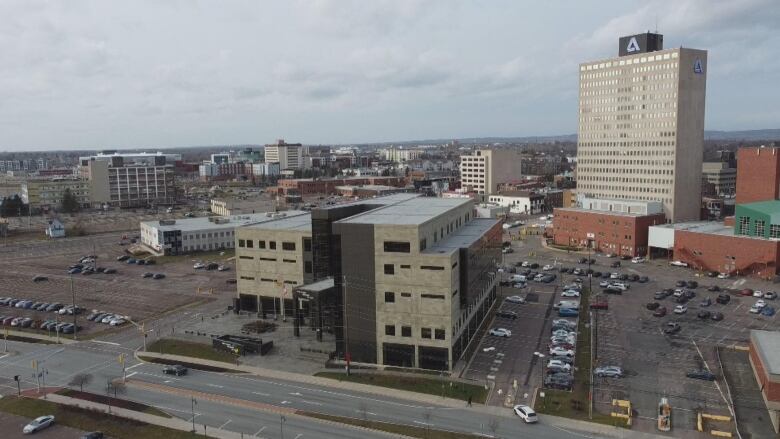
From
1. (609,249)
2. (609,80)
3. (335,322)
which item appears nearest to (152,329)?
(335,322)

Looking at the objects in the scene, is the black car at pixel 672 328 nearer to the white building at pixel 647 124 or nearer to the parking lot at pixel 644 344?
the parking lot at pixel 644 344

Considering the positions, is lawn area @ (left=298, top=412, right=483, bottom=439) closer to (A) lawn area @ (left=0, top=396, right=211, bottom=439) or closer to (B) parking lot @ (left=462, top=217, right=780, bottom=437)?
(B) parking lot @ (left=462, top=217, right=780, bottom=437)

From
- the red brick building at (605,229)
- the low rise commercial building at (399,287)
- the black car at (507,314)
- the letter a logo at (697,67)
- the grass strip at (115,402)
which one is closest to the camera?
the grass strip at (115,402)

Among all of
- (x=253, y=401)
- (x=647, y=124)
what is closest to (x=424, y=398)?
(x=253, y=401)

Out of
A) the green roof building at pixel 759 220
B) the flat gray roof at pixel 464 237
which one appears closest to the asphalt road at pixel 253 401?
the flat gray roof at pixel 464 237

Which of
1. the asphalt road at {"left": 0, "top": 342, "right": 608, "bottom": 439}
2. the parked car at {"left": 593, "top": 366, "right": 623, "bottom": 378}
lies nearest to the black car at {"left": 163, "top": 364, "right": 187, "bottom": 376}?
the asphalt road at {"left": 0, "top": 342, "right": 608, "bottom": 439}

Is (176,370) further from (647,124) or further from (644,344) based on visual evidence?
(647,124)
